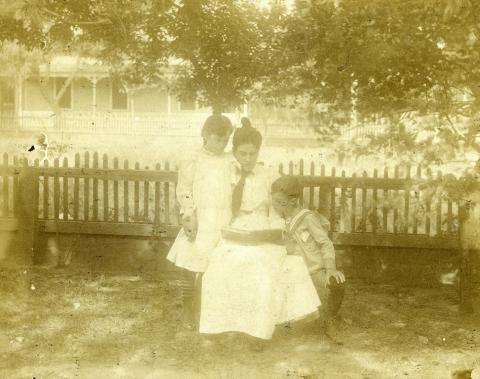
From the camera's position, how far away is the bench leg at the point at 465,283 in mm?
5422

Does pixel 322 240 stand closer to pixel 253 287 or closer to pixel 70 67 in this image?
pixel 253 287

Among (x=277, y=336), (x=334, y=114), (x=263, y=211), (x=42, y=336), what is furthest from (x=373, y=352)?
(x=334, y=114)

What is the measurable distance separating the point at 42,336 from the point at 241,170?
216 centimetres

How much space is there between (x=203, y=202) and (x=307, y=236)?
0.91 meters

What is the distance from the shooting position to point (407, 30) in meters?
5.21

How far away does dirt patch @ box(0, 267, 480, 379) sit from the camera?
4.12 metres

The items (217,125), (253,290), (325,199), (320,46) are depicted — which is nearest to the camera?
(253,290)

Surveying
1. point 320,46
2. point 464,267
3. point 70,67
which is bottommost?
point 464,267

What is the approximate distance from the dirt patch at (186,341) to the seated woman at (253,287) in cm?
29

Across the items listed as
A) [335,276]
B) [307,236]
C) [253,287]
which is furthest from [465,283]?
[253,287]

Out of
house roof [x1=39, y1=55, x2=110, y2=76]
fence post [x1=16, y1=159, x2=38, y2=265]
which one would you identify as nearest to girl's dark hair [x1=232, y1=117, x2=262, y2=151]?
fence post [x1=16, y1=159, x2=38, y2=265]

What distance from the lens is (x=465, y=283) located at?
5508 millimetres

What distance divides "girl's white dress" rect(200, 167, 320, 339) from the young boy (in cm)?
20

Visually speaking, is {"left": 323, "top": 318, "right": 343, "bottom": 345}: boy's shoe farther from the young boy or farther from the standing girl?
the standing girl
